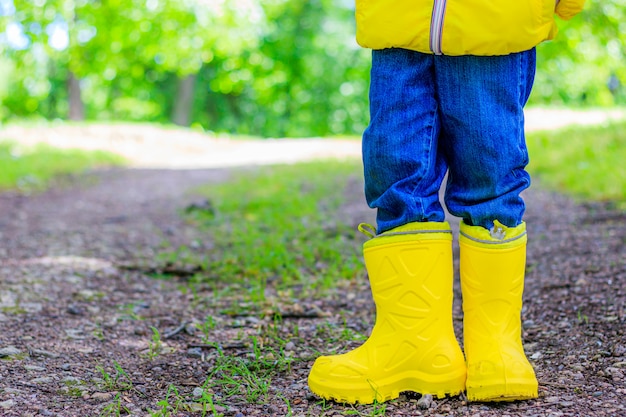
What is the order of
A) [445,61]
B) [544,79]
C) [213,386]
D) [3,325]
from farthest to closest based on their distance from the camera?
[544,79], [3,325], [213,386], [445,61]

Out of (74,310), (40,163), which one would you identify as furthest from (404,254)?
(40,163)

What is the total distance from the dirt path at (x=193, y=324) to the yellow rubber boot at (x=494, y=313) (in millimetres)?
53

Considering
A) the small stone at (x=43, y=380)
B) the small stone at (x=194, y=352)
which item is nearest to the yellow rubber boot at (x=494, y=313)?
the small stone at (x=194, y=352)

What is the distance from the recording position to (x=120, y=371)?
5.70 ft

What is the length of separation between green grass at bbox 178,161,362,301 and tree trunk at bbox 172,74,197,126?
38.6 ft

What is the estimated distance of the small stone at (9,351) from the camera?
6.06ft

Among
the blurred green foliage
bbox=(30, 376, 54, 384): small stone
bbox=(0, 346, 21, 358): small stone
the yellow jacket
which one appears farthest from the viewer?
the blurred green foliage

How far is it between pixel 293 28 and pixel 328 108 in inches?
107

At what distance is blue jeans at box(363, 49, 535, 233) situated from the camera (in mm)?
1498

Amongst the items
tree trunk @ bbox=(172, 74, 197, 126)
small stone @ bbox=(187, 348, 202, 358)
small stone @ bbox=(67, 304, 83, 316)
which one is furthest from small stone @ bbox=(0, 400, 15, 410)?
tree trunk @ bbox=(172, 74, 197, 126)

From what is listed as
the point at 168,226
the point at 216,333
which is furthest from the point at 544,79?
A: the point at 216,333

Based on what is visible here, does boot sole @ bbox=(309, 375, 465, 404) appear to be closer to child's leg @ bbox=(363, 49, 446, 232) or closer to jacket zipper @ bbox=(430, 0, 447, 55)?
child's leg @ bbox=(363, 49, 446, 232)

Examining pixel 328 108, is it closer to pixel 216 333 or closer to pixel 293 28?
pixel 293 28

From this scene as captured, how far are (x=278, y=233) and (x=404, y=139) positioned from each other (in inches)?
90.1
